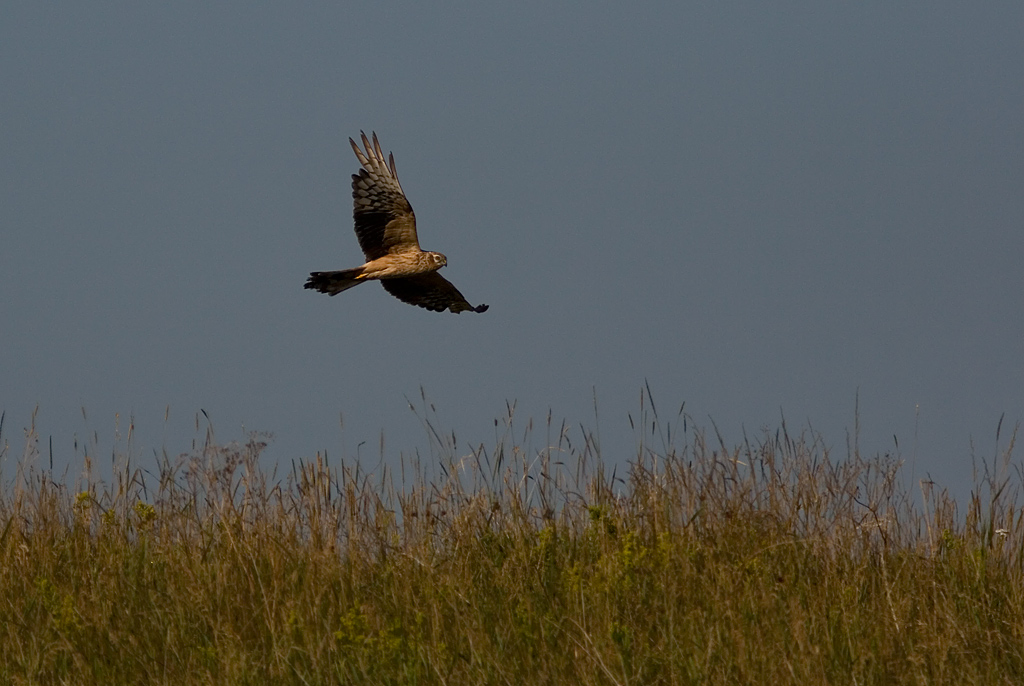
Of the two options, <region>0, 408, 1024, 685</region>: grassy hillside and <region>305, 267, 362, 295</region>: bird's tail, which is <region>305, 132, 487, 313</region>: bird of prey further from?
<region>0, 408, 1024, 685</region>: grassy hillside

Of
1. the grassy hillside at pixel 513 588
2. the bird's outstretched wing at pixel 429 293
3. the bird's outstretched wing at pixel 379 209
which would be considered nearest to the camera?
the grassy hillside at pixel 513 588

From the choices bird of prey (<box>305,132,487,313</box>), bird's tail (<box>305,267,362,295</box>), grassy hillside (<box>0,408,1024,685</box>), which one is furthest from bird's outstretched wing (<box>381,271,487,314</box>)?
grassy hillside (<box>0,408,1024,685</box>)

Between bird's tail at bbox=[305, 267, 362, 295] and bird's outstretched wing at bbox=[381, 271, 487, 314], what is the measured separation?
2.47 feet

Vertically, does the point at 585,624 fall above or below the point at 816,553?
below

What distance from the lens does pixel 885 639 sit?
4.06m

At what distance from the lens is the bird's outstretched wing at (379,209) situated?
8211 millimetres

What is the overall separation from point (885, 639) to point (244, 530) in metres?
2.79

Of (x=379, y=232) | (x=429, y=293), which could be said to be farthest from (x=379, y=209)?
(x=429, y=293)

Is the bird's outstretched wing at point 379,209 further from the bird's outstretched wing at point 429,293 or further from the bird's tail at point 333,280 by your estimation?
the bird's outstretched wing at point 429,293

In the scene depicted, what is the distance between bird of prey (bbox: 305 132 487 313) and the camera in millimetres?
8227

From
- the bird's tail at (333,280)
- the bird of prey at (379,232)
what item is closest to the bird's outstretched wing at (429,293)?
the bird of prey at (379,232)

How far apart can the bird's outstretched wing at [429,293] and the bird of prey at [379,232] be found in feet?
1.18

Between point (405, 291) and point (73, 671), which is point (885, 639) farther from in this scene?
point (405, 291)

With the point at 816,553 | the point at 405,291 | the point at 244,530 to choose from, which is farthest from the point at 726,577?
the point at 405,291
